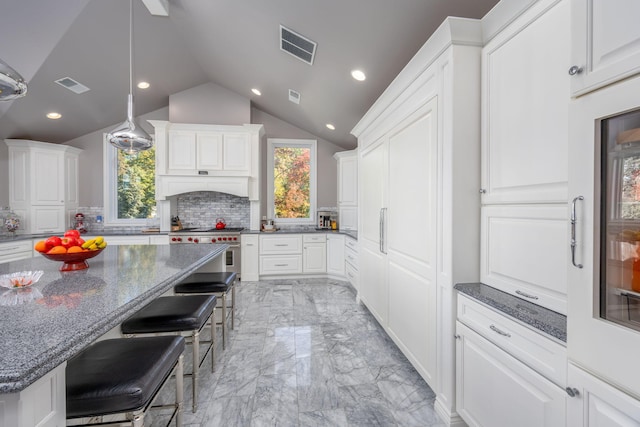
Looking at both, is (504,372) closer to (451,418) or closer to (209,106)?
(451,418)

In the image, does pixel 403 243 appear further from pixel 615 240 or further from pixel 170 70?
pixel 170 70

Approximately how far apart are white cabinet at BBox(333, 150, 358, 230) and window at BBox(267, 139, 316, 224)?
1.87 ft

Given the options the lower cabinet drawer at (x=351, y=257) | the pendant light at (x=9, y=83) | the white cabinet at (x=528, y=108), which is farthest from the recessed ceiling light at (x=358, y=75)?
the pendant light at (x=9, y=83)

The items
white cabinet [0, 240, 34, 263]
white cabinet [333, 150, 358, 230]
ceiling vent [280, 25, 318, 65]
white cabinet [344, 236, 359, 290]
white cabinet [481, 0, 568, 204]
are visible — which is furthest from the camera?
white cabinet [333, 150, 358, 230]

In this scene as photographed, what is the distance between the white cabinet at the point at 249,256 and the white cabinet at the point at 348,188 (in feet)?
5.25

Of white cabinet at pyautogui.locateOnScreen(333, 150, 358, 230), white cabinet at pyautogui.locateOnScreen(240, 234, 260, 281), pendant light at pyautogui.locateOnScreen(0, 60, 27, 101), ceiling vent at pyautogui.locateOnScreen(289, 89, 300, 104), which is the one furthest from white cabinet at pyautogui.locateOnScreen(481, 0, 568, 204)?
white cabinet at pyautogui.locateOnScreen(240, 234, 260, 281)

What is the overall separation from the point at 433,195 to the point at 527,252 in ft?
1.92

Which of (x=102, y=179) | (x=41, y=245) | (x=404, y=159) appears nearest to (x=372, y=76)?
(x=404, y=159)

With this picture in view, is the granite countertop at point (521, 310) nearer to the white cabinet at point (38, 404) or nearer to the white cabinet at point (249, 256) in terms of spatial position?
the white cabinet at point (38, 404)

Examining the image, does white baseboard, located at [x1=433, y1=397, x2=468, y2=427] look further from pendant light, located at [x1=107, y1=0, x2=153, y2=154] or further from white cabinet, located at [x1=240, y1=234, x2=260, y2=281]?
white cabinet, located at [x1=240, y1=234, x2=260, y2=281]

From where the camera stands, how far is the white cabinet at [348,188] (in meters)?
4.95

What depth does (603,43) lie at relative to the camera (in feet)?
2.63

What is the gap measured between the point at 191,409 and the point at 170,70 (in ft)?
14.5

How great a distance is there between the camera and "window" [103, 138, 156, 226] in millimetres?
5074
